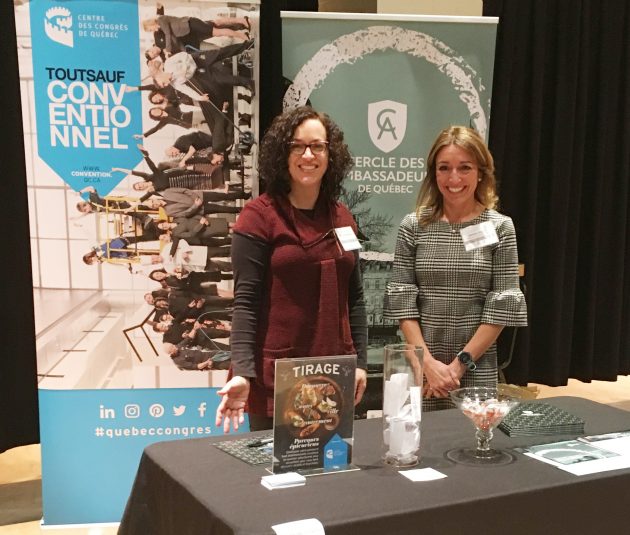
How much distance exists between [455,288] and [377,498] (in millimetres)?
907

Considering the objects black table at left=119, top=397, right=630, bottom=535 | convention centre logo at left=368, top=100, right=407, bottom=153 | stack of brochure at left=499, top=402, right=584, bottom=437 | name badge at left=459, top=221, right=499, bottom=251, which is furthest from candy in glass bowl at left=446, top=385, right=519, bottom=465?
convention centre logo at left=368, top=100, right=407, bottom=153

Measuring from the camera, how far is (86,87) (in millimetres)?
2418

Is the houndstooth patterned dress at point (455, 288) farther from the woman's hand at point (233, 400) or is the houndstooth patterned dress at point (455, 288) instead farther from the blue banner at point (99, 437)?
the blue banner at point (99, 437)

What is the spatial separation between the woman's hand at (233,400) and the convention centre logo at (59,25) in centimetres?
148

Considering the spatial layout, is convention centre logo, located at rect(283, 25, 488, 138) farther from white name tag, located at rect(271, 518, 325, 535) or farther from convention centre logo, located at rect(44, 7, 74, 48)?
white name tag, located at rect(271, 518, 325, 535)

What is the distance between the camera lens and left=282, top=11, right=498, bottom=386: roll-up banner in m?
2.71

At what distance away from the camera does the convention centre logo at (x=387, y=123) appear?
9.10 feet

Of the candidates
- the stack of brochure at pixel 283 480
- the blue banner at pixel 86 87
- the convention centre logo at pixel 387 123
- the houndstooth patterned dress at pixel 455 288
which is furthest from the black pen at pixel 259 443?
the convention centre logo at pixel 387 123

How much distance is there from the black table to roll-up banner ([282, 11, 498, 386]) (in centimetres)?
146

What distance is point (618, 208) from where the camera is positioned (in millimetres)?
4070

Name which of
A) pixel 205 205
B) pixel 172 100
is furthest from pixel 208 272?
pixel 172 100

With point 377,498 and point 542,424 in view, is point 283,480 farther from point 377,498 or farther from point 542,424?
point 542,424

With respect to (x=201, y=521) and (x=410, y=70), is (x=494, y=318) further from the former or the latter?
(x=410, y=70)

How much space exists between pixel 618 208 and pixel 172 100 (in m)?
2.90
